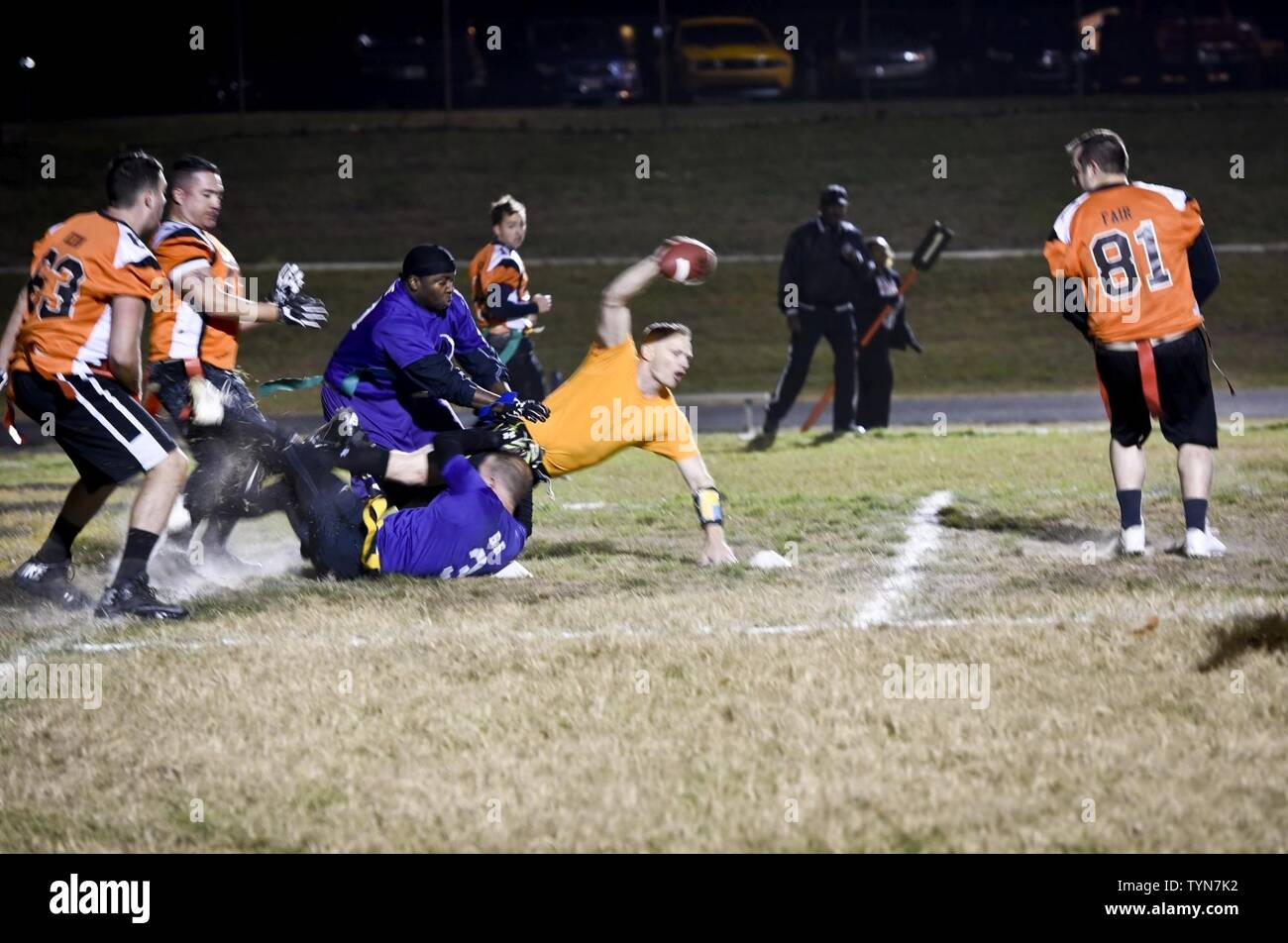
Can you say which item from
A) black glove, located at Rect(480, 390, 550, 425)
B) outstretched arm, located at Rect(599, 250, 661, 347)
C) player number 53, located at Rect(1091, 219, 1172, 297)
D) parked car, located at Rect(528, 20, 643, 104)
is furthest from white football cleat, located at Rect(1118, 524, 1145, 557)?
parked car, located at Rect(528, 20, 643, 104)

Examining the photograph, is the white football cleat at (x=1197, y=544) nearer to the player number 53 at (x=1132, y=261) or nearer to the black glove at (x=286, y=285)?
the player number 53 at (x=1132, y=261)

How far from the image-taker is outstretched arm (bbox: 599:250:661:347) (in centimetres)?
759

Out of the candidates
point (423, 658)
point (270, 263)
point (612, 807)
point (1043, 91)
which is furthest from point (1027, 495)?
point (1043, 91)

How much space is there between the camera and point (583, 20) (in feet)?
98.2

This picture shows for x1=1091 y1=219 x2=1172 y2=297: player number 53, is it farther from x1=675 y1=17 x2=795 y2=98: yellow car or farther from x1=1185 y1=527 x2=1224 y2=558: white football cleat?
x1=675 y1=17 x2=795 y2=98: yellow car

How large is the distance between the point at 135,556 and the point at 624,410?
2285 mm

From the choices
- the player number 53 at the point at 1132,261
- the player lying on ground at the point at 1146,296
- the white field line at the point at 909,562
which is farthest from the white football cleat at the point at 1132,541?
the player number 53 at the point at 1132,261

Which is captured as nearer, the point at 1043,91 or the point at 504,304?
the point at 504,304

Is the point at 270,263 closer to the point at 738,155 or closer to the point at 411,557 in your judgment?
the point at 738,155

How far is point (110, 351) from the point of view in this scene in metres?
7.05

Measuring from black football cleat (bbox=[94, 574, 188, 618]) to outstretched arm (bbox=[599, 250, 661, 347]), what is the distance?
2.31m

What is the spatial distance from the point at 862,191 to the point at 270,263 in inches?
347

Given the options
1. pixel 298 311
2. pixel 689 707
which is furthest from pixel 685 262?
pixel 689 707

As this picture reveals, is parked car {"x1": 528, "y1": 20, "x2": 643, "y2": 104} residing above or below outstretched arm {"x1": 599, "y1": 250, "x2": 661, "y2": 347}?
above
